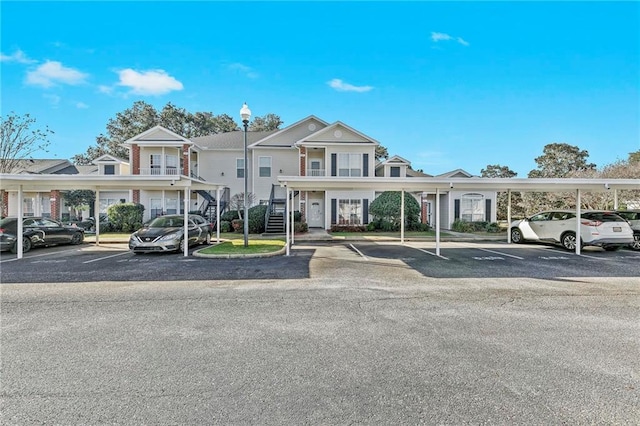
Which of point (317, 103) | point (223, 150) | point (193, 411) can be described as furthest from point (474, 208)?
point (193, 411)

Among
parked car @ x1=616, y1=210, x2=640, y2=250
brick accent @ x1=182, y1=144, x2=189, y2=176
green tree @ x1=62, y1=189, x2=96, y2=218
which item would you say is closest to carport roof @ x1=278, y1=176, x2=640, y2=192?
parked car @ x1=616, y1=210, x2=640, y2=250

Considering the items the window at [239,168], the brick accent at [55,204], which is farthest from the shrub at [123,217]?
the brick accent at [55,204]

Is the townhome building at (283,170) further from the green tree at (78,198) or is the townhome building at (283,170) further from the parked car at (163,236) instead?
the parked car at (163,236)

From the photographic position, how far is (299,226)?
20.4m

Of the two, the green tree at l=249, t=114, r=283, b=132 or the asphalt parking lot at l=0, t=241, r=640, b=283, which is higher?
the green tree at l=249, t=114, r=283, b=132

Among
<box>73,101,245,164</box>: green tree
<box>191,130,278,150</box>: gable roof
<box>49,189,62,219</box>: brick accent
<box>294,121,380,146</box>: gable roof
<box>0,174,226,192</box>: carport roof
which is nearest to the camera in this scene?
<box>0,174,226,192</box>: carport roof

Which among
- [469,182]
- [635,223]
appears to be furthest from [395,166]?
[635,223]

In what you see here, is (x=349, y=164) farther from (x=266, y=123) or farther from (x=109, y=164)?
(x=266, y=123)

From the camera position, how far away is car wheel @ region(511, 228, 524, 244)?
1530 centimetres

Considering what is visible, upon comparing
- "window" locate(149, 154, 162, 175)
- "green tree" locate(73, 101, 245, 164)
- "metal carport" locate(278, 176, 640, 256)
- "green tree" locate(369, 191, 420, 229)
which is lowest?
"green tree" locate(369, 191, 420, 229)

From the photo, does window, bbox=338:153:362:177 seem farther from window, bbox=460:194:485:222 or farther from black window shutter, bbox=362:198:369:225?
window, bbox=460:194:485:222

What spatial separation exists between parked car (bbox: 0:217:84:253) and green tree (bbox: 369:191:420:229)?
16.3 meters

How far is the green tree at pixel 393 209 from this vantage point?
21.3 metres

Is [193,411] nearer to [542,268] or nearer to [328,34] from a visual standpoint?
[542,268]
